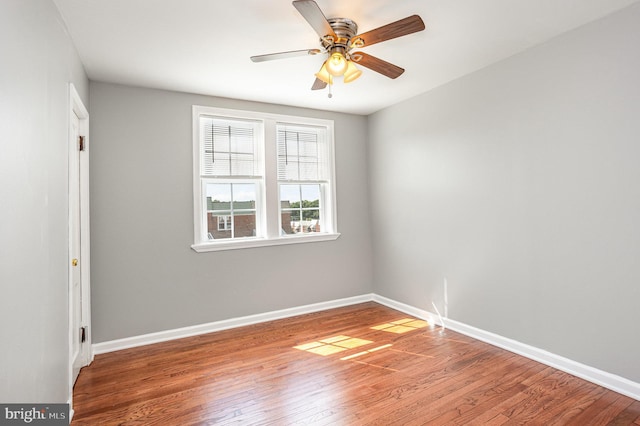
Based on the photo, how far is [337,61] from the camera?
7.27 ft

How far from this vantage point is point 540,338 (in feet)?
8.82

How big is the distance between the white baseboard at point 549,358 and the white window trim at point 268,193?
5.69ft

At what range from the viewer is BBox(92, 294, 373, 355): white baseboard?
3.13m

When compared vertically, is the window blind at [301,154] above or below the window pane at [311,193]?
above

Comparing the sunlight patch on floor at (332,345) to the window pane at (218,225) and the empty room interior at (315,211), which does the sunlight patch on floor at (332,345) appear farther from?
the window pane at (218,225)

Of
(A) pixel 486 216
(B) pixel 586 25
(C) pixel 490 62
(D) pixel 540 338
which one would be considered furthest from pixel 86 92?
(D) pixel 540 338

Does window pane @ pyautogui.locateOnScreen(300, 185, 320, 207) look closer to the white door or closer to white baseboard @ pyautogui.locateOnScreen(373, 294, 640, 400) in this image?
white baseboard @ pyautogui.locateOnScreen(373, 294, 640, 400)

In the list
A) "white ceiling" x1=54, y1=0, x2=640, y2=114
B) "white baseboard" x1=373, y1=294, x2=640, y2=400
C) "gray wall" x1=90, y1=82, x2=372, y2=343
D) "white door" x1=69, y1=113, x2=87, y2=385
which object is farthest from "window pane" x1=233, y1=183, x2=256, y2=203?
"white baseboard" x1=373, y1=294, x2=640, y2=400

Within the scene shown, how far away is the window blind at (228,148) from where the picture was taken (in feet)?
12.1

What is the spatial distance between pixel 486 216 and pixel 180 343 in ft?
11.0

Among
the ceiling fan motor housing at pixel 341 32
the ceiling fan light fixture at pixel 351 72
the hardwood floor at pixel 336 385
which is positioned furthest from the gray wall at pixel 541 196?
the ceiling fan motor housing at pixel 341 32

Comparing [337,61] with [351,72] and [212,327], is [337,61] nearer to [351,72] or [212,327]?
[351,72]

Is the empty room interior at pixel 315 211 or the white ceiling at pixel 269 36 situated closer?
the empty room interior at pixel 315 211

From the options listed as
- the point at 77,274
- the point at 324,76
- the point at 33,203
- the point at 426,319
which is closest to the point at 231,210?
the point at 77,274
